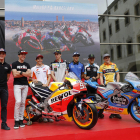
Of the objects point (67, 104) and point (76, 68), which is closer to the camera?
point (67, 104)

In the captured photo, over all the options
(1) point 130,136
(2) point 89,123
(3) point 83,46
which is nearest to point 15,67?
(2) point 89,123

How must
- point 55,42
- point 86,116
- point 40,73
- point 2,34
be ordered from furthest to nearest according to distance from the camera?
point 55,42 → point 2,34 → point 40,73 → point 86,116

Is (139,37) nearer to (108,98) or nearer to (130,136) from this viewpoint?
(108,98)

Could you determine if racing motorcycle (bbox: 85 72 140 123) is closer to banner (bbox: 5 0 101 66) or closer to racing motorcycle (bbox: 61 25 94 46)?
banner (bbox: 5 0 101 66)

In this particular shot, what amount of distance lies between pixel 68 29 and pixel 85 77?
4.45m

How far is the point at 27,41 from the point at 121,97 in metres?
6.01

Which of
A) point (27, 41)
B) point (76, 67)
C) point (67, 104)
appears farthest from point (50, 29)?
point (67, 104)

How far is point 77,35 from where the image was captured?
9.33 metres

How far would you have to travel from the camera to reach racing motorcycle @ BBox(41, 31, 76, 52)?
909 centimetres

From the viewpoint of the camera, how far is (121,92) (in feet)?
14.5

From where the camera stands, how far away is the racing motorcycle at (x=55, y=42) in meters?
9.09

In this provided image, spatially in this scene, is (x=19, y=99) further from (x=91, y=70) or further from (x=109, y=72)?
(x=109, y=72)

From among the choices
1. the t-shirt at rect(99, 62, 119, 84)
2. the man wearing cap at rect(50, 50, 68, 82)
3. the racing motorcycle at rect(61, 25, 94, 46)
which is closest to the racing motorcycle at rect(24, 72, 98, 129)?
the man wearing cap at rect(50, 50, 68, 82)

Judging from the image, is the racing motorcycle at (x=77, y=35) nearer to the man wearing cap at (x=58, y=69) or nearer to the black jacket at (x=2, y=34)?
the black jacket at (x=2, y=34)
